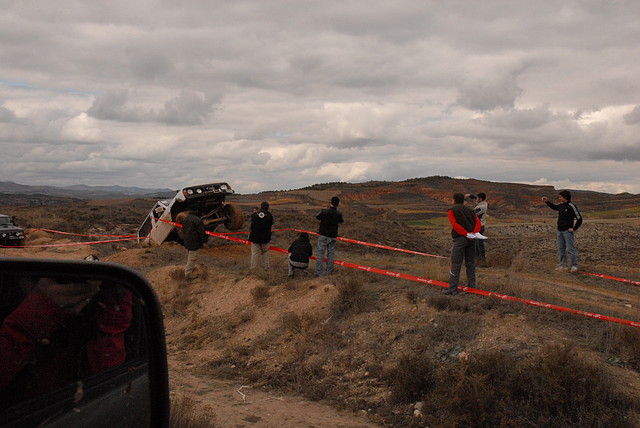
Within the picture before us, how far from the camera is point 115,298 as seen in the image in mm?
1795

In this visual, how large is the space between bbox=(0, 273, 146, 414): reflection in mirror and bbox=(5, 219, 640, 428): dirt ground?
13.9ft

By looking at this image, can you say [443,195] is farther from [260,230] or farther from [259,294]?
[259,294]

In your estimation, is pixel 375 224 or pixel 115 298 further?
pixel 375 224

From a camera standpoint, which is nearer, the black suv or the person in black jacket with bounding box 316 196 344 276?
the person in black jacket with bounding box 316 196 344 276

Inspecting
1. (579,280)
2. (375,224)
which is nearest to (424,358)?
(579,280)

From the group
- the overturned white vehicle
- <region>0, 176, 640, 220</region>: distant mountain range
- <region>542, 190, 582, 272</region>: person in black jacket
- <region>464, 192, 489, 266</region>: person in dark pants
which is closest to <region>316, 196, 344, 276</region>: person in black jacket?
<region>464, 192, 489, 266</region>: person in dark pants

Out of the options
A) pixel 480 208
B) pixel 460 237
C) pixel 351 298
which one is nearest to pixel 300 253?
pixel 351 298

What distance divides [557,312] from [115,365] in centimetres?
765

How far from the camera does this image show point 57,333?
1.55 meters

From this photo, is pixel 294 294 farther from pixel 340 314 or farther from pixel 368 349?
pixel 368 349

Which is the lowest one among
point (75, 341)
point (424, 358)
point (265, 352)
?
point (265, 352)

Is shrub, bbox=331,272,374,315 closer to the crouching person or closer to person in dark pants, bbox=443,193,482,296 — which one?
person in dark pants, bbox=443,193,482,296

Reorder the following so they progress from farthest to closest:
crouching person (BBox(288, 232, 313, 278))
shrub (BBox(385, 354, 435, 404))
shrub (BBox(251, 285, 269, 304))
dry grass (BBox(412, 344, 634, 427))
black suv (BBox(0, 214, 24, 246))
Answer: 1. black suv (BBox(0, 214, 24, 246))
2. crouching person (BBox(288, 232, 313, 278))
3. shrub (BBox(251, 285, 269, 304))
4. shrub (BBox(385, 354, 435, 404))
5. dry grass (BBox(412, 344, 634, 427))

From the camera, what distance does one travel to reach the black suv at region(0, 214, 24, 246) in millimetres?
19578
